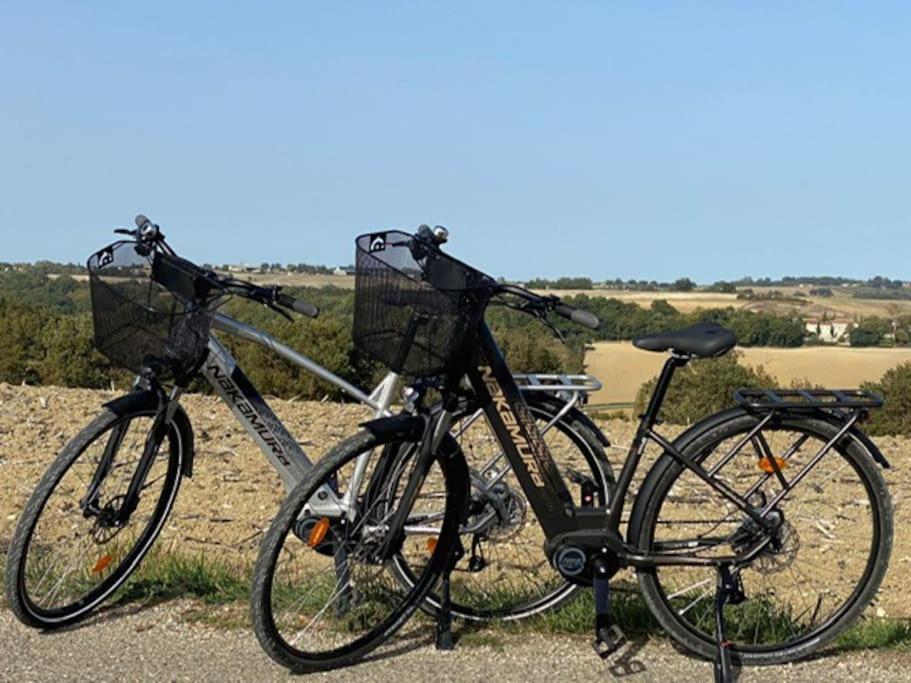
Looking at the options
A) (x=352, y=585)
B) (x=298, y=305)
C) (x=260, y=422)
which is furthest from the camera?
(x=260, y=422)

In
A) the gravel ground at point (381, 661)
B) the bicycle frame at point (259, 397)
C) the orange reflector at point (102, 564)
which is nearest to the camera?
the gravel ground at point (381, 661)

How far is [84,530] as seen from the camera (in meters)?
4.20

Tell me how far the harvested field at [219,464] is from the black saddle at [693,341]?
2.52 meters

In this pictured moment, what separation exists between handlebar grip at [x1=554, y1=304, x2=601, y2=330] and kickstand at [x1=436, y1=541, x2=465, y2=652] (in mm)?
976

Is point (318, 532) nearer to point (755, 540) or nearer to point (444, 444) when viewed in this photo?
point (444, 444)

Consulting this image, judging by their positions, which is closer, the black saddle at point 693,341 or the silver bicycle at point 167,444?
the black saddle at point 693,341

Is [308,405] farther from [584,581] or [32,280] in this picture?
[32,280]

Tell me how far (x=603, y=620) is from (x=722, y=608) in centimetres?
42

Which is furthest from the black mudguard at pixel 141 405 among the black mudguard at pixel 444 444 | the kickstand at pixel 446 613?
the kickstand at pixel 446 613

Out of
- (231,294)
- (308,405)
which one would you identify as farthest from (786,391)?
(308,405)

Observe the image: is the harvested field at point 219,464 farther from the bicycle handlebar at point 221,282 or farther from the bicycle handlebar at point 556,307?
the bicycle handlebar at point 556,307

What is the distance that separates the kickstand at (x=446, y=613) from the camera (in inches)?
154

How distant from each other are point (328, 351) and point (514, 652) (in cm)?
1627

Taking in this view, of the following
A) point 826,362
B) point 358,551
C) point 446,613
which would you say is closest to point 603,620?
point 446,613
